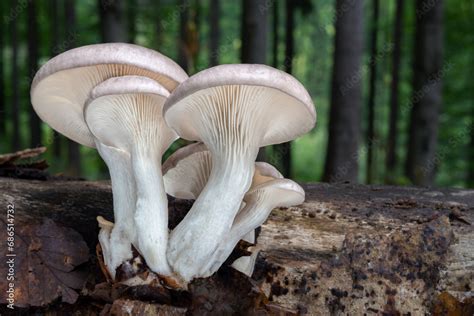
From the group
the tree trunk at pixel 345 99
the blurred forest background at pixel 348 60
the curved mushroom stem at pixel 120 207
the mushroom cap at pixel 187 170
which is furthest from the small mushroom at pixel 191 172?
the tree trunk at pixel 345 99

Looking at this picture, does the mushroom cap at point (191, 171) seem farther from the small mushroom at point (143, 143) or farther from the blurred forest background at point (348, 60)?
the blurred forest background at point (348, 60)

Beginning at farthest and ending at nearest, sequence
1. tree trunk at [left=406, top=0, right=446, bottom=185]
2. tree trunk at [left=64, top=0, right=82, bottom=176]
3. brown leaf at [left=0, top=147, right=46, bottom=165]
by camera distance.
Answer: tree trunk at [left=64, top=0, right=82, bottom=176] → tree trunk at [left=406, top=0, right=446, bottom=185] → brown leaf at [left=0, top=147, right=46, bottom=165]

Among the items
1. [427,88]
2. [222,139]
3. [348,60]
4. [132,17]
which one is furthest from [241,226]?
[132,17]

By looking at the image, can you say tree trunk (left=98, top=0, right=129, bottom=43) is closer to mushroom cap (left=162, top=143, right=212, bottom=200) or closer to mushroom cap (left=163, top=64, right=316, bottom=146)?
mushroom cap (left=162, top=143, right=212, bottom=200)

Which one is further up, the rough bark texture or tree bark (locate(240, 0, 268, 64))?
tree bark (locate(240, 0, 268, 64))

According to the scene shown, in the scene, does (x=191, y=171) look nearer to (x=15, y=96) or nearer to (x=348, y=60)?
(x=348, y=60)

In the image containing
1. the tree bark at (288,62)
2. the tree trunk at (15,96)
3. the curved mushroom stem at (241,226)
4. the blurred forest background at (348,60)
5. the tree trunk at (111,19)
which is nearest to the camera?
the curved mushroom stem at (241,226)

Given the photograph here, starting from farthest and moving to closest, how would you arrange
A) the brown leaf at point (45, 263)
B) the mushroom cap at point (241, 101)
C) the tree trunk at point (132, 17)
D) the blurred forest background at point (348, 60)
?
the tree trunk at point (132, 17)
the blurred forest background at point (348, 60)
the brown leaf at point (45, 263)
the mushroom cap at point (241, 101)

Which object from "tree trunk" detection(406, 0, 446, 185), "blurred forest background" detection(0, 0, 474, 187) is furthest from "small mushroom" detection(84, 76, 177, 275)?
"tree trunk" detection(406, 0, 446, 185)
